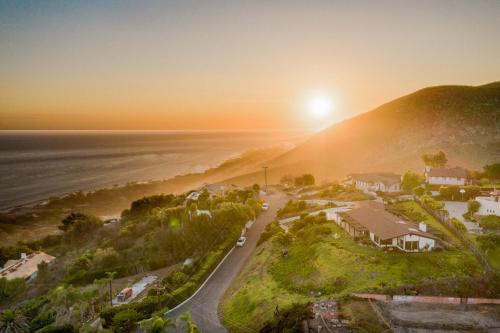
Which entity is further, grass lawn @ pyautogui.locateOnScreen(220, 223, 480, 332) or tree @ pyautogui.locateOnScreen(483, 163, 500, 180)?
tree @ pyautogui.locateOnScreen(483, 163, 500, 180)

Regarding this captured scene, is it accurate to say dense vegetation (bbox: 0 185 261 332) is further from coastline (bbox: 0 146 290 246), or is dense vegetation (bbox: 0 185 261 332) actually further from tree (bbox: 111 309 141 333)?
coastline (bbox: 0 146 290 246)

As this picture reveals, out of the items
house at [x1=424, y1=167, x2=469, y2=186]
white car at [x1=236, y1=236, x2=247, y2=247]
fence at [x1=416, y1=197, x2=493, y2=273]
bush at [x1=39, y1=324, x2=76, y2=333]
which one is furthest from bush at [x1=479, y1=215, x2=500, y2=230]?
bush at [x1=39, y1=324, x2=76, y2=333]

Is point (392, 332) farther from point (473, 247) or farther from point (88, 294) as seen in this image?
point (88, 294)

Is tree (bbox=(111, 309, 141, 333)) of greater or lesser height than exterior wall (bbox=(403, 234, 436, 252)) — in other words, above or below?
below

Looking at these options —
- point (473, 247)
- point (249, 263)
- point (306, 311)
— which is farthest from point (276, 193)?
point (306, 311)

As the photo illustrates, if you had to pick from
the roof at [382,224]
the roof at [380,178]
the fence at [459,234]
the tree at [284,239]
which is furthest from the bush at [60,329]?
the roof at [380,178]

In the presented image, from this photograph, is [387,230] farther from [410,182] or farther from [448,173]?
[448,173]
